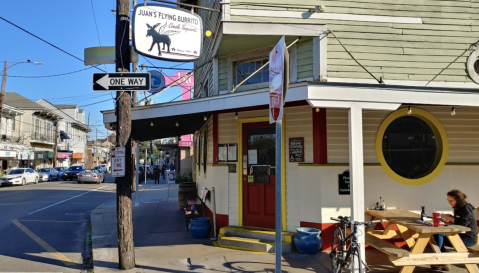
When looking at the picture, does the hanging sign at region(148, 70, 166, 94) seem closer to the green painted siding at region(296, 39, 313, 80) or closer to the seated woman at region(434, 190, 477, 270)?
the green painted siding at region(296, 39, 313, 80)

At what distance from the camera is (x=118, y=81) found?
5.90 m

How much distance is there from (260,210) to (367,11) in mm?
4529

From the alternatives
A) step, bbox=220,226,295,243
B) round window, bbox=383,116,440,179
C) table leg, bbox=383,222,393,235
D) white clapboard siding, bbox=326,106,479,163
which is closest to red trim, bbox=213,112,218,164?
step, bbox=220,226,295,243

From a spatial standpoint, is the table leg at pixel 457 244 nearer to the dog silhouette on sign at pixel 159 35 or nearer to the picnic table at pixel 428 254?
the picnic table at pixel 428 254

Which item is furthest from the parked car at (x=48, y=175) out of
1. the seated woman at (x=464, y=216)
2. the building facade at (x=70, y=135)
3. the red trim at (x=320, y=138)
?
the seated woman at (x=464, y=216)

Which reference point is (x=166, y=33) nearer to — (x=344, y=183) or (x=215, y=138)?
(x=215, y=138)

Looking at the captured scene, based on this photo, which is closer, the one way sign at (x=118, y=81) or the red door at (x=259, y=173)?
the one way sign at (x=118, y=81)

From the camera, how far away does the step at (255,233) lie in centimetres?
656

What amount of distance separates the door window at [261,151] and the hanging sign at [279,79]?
365 cm

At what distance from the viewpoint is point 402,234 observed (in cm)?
591

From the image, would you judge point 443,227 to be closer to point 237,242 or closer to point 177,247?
point 237,242

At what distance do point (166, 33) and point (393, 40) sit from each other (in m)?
4.40

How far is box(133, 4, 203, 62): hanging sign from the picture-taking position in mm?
5953

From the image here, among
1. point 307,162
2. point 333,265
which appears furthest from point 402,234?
point 307,162
